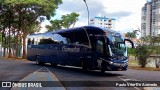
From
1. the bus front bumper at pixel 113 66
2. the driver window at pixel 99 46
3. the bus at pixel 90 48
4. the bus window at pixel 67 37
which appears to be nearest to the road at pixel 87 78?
the bus front bumper at pixel 113 66

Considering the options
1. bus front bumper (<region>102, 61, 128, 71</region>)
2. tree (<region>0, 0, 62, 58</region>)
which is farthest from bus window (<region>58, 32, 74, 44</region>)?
tree (<region>0, 0, 62, 58</region>)

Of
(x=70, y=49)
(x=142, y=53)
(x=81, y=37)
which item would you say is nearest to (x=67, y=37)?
(x=70, y=49)

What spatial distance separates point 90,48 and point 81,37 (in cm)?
164

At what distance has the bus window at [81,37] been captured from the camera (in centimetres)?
2362

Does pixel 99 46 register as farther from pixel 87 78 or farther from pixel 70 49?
pixel 70 49

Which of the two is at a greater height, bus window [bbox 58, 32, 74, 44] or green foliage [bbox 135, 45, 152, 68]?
bus window [bbox 58, 32, 74, 44]

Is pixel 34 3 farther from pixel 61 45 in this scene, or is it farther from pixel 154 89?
pixel 154 89

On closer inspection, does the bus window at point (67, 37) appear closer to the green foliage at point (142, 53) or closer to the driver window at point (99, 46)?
the driver window at point (99, 46)

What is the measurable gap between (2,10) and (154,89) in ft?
150

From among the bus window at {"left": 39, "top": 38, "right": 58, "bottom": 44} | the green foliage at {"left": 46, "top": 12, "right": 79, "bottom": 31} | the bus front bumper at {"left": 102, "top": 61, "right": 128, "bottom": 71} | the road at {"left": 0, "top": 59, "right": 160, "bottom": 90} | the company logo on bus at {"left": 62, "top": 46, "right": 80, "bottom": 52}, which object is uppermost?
the green foliage at {"left": 46, "top": 12, "right": 79, "bottom": 31}

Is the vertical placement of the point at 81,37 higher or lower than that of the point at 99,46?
higher

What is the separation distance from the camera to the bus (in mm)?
21328

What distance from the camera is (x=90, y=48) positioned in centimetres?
2289

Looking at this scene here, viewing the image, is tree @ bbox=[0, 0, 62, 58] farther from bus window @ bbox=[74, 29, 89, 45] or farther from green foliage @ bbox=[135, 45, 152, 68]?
bus window @ bbox=[74, 29, 89, 45]
